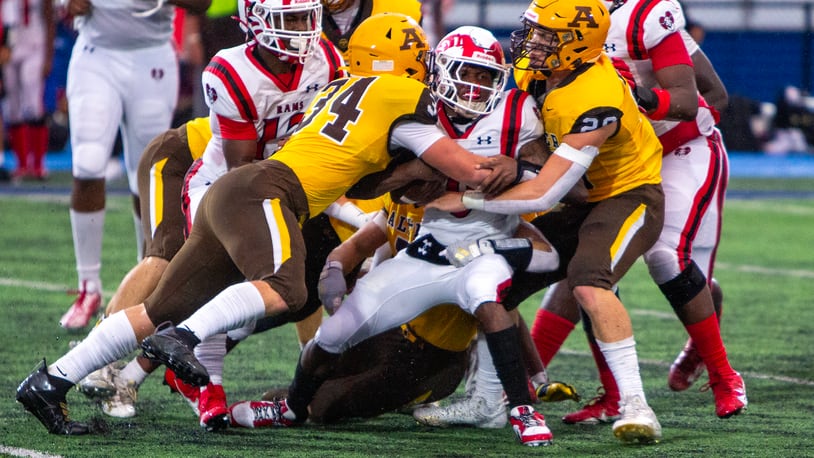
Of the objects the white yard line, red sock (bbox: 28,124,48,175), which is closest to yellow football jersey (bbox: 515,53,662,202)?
the white yard line

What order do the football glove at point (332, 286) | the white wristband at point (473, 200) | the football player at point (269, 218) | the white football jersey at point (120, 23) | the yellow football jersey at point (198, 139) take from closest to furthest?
the football player at point (269, 218)
the white wristband at point (473, 200)
the football glove at point (332, 286)
the yellow football jersey at point (198, 139)
the white football jersey at point (120, 23)

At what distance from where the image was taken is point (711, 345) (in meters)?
4.81

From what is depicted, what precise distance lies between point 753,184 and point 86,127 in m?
8.06

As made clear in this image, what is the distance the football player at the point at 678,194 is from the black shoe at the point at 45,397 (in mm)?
1688

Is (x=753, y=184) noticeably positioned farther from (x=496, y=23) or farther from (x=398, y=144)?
(x=398, y=144)

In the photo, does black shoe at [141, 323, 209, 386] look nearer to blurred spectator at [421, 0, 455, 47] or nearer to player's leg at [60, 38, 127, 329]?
player's leg at [60, 38, 127, 329]

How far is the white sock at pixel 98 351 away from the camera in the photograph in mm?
4191

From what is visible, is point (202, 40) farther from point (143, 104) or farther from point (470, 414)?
point (470, 414)

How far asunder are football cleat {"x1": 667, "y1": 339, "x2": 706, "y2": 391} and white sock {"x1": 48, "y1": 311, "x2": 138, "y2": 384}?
2117mm

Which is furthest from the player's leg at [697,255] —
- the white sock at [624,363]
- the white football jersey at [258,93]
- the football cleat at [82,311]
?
the football cleat at [82,311]

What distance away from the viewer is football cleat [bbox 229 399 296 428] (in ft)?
14.9

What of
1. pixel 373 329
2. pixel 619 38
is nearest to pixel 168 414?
pixel 373 329

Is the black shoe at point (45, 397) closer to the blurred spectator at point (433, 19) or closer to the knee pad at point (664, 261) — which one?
the knee pad at point (664, 261)

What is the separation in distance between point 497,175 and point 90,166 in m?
2.60
